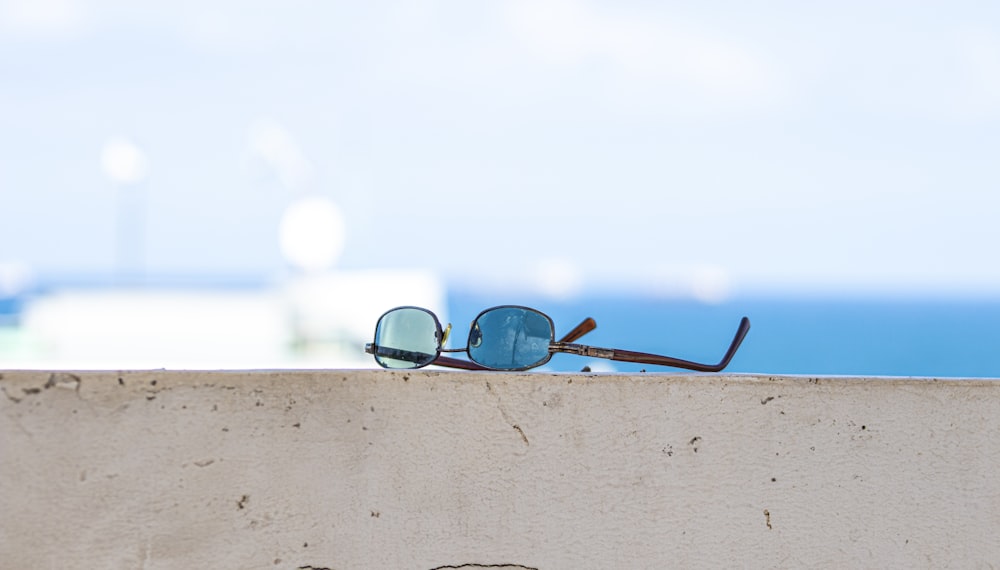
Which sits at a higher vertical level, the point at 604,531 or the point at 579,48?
the point at 579,48

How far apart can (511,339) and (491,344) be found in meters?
0.03

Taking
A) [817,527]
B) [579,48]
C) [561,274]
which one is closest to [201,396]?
[817,527]

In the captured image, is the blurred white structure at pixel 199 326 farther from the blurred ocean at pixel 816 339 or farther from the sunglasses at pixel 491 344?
the sunglasses at pixel 491 344

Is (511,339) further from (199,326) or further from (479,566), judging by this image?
(199,326)

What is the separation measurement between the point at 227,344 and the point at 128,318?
1707 mm

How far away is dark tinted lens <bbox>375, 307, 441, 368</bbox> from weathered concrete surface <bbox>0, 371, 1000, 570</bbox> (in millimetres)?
107

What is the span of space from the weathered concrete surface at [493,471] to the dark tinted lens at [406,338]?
107 mm

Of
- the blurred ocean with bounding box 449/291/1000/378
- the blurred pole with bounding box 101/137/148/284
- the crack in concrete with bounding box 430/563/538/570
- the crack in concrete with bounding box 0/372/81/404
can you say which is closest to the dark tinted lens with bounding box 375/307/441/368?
the crack in concrete with bounding box 430/563/538/570

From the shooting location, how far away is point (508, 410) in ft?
3.87

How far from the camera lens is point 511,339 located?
1278 mm

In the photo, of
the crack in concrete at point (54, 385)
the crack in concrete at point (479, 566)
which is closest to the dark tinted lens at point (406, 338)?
the crack in concrete at point (479, 566)

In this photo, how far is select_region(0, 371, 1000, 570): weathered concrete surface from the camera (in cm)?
111

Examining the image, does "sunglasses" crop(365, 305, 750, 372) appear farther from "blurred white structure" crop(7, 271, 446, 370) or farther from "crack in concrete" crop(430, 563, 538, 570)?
"blurred white structure" crop(7, 271, 446, 370)

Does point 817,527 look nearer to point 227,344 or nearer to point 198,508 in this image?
point 198,508
